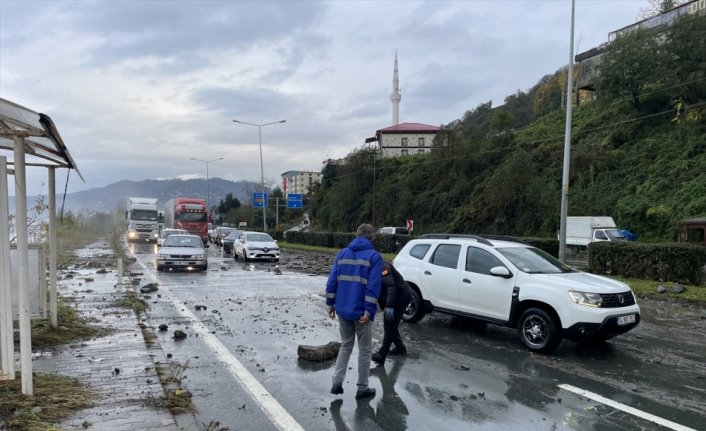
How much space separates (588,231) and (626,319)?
3009 centimetres

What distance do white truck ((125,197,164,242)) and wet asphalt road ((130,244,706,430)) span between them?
117 feet

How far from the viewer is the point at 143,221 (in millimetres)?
43875

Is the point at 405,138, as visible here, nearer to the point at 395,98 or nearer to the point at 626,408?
the point at 395,98

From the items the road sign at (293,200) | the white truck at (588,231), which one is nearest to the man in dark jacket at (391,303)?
the white truck at (588,231)

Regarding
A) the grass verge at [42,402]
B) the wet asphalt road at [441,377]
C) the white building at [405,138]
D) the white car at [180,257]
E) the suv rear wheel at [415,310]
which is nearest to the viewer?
the grass verge at [42,402]

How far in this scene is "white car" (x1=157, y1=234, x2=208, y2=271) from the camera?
1969 centimetres

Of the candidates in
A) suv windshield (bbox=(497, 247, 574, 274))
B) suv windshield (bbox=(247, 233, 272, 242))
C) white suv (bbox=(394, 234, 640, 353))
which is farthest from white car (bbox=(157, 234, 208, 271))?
suv windshield (bbox=(497, 247, 574, 274))

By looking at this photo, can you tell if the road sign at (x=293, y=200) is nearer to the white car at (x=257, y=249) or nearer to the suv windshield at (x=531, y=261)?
the white car at (x=257, y=249)

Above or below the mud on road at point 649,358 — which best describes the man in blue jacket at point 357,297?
above

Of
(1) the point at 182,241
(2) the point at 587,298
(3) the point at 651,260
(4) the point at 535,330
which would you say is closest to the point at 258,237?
(1) the point at 182,241

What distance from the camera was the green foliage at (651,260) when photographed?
47.1ft

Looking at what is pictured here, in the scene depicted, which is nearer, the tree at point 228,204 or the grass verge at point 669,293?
the grass verge at point 669,293

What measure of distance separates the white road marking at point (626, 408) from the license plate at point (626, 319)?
1848 mm

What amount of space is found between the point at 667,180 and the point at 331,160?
53222 mm
